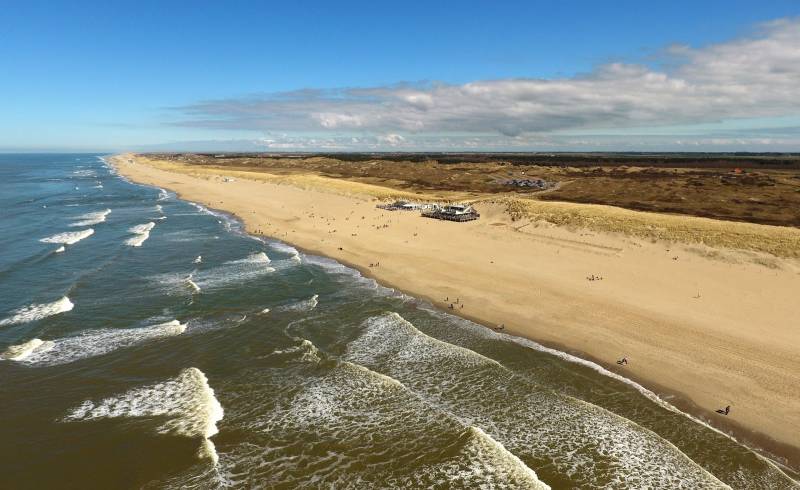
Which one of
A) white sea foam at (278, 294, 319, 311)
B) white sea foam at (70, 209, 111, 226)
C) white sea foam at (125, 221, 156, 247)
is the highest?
white sea foam at (70, 209, 111, 226)

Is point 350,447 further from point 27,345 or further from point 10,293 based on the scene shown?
point 10,293

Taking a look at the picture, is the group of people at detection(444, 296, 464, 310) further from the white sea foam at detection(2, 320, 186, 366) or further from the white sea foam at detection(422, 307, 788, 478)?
the white sea foam at detection(2, 320, 186, 366)

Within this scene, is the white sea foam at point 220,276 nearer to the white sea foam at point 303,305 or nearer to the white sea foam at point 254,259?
the white sea foam at point 254,259

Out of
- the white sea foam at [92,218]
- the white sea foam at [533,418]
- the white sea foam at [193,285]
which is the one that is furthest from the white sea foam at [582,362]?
the white sea foam at [92,218]

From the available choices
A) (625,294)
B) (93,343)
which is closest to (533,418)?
(625,294)

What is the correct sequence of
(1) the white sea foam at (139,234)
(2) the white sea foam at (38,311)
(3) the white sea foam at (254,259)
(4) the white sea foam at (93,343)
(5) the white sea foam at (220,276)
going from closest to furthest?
(4) the white sea foam at (93,343)
(2) the white sea foam at (38,311)
(5) the white sea foam at (220,276)
(3) the white sea foam at (254,259)
(1) the white sea foam at (139,234)

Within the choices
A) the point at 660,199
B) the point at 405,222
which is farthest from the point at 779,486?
the point at 660,199

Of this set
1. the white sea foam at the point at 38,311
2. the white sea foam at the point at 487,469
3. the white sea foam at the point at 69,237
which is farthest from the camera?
the white sea foam at the point at 69,237

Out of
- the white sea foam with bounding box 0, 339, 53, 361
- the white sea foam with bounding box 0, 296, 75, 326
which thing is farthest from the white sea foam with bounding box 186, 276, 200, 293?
the white sea foam with bounding box 0, 339, 53, 361
